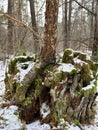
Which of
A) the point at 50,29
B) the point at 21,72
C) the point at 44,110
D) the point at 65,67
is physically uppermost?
the point at 50,29

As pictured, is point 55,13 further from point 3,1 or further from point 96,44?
point 3,1

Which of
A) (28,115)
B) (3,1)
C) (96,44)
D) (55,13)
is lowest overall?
(28,115)

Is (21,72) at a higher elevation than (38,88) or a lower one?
higher

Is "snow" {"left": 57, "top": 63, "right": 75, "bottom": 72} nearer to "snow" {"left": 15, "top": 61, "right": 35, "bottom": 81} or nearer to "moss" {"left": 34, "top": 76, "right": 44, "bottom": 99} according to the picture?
"moss" {"left": 34, "top": 76, "right": 44, "bottom": 99}

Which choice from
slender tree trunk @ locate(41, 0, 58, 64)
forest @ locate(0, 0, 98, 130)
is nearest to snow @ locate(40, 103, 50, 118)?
forest @ locate(0, 0, 98, 130)

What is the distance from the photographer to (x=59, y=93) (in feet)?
16.1

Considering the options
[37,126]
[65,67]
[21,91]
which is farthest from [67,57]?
[37,126]

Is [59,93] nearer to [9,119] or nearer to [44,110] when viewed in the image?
[44,110]

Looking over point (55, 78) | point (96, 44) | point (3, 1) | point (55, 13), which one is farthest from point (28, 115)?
point (3, 1)

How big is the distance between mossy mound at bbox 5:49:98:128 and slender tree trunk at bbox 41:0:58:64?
28 cm

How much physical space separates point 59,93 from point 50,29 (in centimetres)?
133

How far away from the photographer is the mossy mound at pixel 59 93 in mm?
4918

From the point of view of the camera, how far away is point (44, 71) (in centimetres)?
519

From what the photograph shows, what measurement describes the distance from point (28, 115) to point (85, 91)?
4.26 feet
